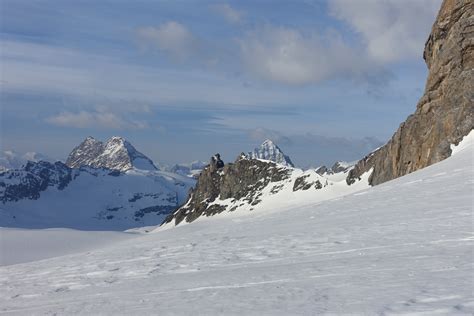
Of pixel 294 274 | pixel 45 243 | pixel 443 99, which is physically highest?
pixel 443 99

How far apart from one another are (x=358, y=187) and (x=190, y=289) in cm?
9226

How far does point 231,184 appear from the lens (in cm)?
14275

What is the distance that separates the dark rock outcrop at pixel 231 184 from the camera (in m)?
135

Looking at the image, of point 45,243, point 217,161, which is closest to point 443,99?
point 45,243

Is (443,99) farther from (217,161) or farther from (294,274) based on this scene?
(217,161)

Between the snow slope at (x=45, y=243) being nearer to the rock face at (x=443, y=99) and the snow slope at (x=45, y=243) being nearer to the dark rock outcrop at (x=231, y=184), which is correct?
the dark rock outcrop at (x=231, y=184)

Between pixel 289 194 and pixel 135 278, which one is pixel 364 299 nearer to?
pixel 135 278

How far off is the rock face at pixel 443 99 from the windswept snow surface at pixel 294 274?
80.5 feet

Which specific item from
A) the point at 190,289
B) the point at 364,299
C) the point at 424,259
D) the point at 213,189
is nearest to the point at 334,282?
the point at 364,299

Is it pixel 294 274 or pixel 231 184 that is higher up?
pixel 231 184

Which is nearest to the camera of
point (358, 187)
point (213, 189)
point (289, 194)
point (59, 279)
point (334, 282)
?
point (334, 282)

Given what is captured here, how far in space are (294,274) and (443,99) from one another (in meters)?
43.3

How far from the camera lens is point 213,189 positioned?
148875 millimetres

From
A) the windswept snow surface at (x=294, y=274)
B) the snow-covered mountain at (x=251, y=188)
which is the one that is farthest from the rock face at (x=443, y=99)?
the snow-covered mountain at (x=251, y=188)
